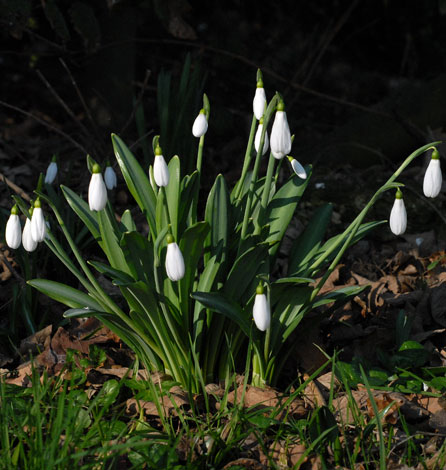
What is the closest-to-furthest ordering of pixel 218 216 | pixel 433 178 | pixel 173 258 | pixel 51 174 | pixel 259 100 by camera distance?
pixel 173 258 → pixel 433 178 → pixel 259 100 → pixel 218 216 → pixel 51 174

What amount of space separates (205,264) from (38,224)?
574mm

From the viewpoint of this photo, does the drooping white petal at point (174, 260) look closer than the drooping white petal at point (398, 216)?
Yes

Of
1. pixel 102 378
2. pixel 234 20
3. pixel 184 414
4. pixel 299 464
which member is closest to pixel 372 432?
pixel 299 464

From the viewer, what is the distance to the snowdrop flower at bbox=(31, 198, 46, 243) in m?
1.85

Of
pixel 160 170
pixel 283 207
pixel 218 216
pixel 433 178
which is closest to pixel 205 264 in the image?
pixel 218 216

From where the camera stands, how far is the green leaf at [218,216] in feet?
6.88

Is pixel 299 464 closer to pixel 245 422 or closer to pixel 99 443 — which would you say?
pixel 245 422

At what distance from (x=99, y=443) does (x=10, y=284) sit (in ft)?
4.08

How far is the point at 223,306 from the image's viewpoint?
1.92m

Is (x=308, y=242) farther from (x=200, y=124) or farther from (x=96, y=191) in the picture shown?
(x=96, y=191)

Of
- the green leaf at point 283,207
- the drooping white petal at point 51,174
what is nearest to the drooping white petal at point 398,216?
the green leaf at point 283,207

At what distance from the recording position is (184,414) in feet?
6.66

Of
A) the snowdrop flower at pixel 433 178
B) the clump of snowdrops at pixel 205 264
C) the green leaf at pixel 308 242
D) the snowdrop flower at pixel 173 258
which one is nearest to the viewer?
the snowdrop flower at pixel 173 258

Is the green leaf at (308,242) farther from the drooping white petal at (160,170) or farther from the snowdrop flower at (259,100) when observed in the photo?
the drooping white petal at (160,170)
